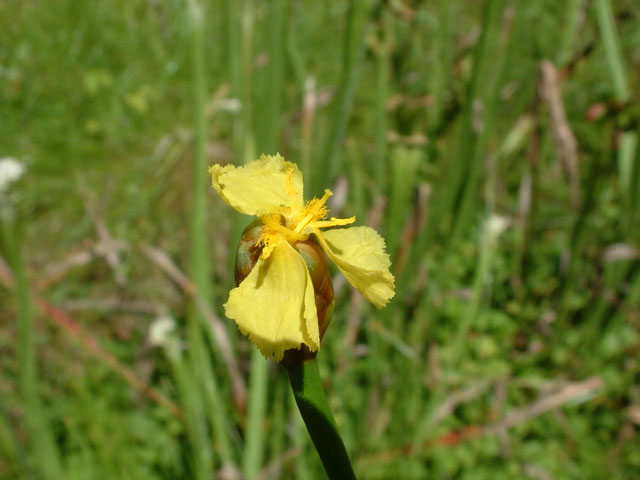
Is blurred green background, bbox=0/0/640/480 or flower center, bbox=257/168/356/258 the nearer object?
flower center, bbox=257/168/356/258

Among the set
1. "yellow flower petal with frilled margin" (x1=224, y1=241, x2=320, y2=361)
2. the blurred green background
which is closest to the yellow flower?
"yellow flower petal with frilled margin" (x1=224, y1=241, x2=320, y2=361)

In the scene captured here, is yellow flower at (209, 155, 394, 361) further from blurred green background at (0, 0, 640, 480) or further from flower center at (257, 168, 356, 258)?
blurred green background at (0, 0, 640, 480)

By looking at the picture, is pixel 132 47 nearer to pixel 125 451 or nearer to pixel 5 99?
pixel 5 99

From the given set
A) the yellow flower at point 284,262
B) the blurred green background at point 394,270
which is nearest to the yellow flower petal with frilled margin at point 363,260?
the yellow flower at point 284,262

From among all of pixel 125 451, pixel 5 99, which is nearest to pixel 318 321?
pixel 125 451

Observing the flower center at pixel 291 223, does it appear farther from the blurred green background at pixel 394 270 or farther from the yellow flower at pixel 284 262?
the blurred green background at pixel 394 270

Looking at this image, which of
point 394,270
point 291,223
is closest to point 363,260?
point 291,223

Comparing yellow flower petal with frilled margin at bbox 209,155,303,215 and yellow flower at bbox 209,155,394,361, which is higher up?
yellow flower petal with frilled margin at bbox 209,155,303,215
